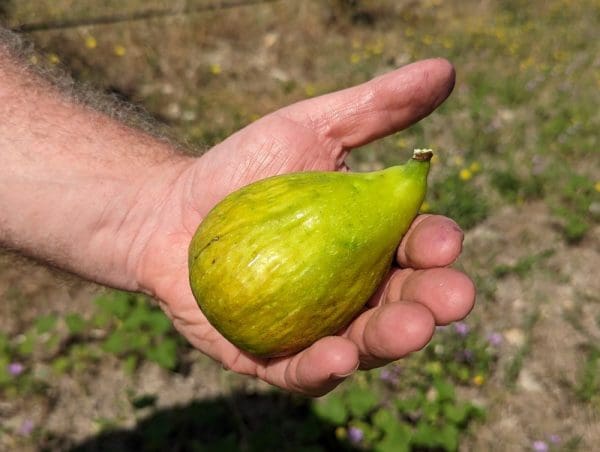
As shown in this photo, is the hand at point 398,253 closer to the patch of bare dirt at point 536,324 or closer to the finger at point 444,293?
the finger at point 444,293

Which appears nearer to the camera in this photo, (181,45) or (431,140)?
(431,140)

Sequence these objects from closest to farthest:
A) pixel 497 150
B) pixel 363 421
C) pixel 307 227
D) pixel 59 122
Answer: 1. pixel 307 227
2. pixel 59 122
3. pixel 363 421
4. pixel 497 150

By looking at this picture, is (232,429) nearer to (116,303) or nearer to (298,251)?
(116,303)

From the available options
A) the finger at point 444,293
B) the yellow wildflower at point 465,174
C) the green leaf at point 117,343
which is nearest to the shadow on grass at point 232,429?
the green leaf at point 117,343

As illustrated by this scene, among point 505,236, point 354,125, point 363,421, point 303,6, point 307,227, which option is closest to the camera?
point 307,227

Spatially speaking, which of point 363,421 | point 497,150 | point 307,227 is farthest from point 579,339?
point 307,227

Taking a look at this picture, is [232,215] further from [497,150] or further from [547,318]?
[497,150]
